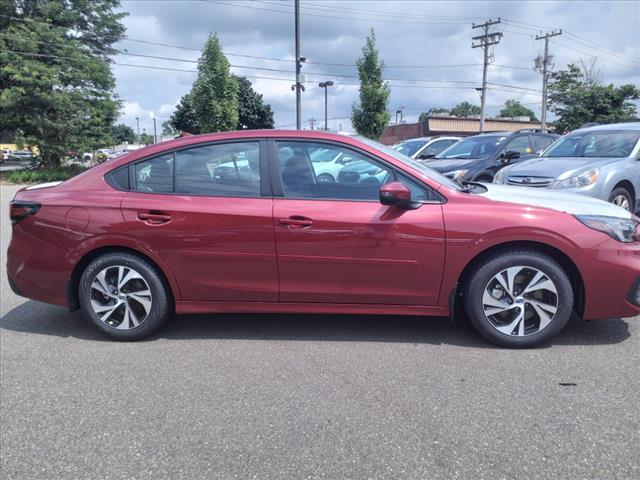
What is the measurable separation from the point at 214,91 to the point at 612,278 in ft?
70.1

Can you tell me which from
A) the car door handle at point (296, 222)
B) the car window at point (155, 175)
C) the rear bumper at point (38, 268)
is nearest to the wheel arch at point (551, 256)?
the car door handle at point (296, 222)

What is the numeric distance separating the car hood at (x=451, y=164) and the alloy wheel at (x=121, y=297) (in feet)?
21.8

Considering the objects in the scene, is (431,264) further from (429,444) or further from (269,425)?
(269,425)

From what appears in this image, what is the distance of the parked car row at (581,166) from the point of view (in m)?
6.67

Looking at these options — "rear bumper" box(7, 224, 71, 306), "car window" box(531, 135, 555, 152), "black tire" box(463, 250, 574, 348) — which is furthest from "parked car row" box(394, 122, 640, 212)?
"rear bumper" box(7, 224, 71, 306)

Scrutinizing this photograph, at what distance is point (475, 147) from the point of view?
34.3ft

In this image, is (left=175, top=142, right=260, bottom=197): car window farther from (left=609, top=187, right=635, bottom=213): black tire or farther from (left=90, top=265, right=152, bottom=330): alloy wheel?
(left=609, top=187, right=635, bottom=213): black tire

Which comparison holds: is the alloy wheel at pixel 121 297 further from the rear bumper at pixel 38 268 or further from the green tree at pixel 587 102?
the green tree at pixel 587 102

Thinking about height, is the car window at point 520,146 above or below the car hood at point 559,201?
above

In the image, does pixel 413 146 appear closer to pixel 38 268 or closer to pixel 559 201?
pixel 559 201

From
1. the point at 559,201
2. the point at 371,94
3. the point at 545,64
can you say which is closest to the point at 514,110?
the point at 545,64

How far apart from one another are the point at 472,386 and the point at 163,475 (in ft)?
A: 6.11

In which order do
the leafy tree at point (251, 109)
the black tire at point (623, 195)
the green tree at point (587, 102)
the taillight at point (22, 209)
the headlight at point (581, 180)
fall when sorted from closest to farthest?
1. the taillight at point (22, 209)
2. the headlight at point (581, 180)
3. the black tire at point (623, 195)
4. the green tree at point (587, 102)
5. the leafy tree at point (251, 109)

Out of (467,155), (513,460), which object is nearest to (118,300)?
(513,460)
